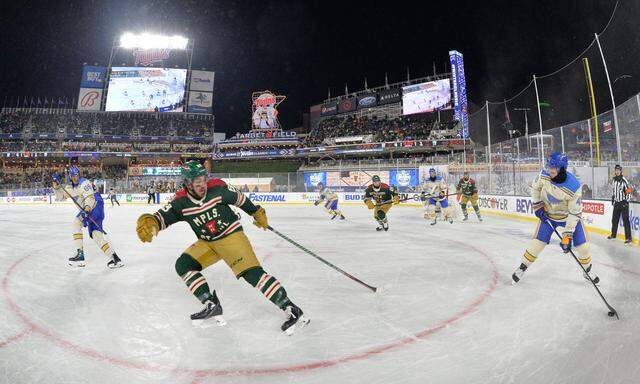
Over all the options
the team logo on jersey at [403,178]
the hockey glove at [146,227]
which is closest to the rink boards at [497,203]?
the team logo on jersey at [403,178]

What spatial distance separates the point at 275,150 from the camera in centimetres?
4553

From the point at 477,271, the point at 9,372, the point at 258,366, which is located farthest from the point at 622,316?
the point at 9,372

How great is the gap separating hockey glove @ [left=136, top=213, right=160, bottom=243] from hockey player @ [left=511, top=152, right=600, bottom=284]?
438 centimetres

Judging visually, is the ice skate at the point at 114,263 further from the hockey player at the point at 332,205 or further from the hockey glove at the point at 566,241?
the hockey player at the point at 332,205

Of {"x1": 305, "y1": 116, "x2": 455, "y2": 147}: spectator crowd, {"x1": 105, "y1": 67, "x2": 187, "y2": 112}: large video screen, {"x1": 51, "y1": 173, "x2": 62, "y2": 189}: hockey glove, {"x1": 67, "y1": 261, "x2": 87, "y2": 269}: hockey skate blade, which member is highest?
{"x1": 105, "y1": 67, "x2": 187, "y2": 112}: large video screen

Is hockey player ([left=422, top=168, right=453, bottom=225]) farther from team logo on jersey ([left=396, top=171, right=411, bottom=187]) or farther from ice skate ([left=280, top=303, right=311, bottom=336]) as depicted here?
team logo on jersey ([left=396, top=171, right=411, bottom=187])

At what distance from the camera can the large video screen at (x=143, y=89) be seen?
163ft

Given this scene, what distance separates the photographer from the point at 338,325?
3332 millimetres

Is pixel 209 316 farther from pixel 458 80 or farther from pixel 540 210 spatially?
pixel 458 80

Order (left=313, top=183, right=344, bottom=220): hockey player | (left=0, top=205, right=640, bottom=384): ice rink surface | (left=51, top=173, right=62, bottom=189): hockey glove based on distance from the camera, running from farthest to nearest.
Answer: (left=313, top=183, right=344, bottom=220): hockey player < (left=51, top=173, right=62, bottom=189): hockey glove < (left=0, top=205, right=640, bottom=384): ice rink surface

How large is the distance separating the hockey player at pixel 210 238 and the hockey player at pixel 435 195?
9548mm

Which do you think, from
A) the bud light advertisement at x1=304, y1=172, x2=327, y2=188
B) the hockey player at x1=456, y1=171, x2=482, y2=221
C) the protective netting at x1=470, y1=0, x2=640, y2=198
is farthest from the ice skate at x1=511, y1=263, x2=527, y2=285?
the bud light advertisement at x1=304, y1=172, x2=327, y2=188

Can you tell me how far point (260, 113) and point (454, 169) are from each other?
35.1 meters

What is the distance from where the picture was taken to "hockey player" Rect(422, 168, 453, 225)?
39.8 ft
